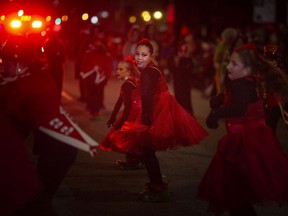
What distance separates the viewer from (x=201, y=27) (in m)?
35.4

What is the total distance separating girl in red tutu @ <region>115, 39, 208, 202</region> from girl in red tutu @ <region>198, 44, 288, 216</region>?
5.17 feet

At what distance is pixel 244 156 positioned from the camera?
18.3ft

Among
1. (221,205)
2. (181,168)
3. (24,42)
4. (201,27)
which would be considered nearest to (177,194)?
(181,168)

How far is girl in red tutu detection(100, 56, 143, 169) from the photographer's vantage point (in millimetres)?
7508

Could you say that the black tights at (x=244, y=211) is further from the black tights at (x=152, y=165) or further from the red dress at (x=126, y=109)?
the red dress at (x=126, y=109)

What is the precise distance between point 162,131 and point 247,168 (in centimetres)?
190

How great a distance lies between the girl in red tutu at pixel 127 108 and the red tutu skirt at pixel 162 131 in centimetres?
11

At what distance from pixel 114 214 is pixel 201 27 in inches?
1152

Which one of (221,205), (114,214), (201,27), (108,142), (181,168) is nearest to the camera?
(221,205)

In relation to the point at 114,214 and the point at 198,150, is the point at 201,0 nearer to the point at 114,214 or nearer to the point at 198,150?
the point at 198,150

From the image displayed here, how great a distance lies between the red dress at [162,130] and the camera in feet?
24.0

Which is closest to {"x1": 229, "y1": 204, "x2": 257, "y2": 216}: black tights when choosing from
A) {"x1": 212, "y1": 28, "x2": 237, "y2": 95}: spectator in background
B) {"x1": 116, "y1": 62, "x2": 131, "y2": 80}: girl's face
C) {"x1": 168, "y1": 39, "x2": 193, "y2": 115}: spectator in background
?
{"x1": 116, "y1": 62, "x2": 131, "y2": 80}: girl's face

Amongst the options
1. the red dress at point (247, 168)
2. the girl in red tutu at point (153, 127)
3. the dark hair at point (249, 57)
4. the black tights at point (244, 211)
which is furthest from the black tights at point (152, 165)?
the dark hair at point (249, 57)

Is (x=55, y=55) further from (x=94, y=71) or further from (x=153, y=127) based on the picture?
(x=153, y=127)
